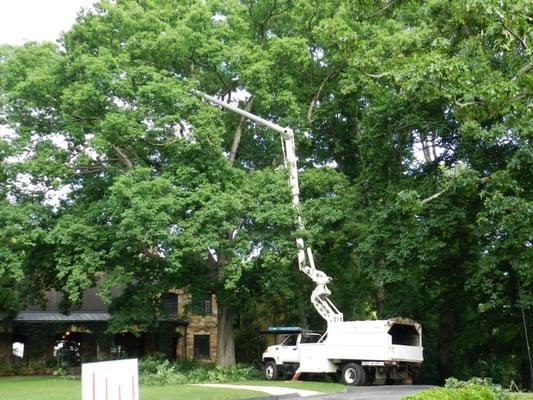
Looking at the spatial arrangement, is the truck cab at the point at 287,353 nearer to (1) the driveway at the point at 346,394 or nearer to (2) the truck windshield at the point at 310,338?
(2) the truck windshield at the point at 310,338

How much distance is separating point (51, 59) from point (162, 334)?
20.1 m

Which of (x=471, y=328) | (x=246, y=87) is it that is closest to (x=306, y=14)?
(x=246, y=87)

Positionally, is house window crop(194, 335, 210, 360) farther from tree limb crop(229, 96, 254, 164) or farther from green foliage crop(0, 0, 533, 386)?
tree limb crop(229, 96, 254, 164)

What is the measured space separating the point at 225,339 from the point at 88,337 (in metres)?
13.8

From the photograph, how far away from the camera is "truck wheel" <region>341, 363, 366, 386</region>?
21.2 metres

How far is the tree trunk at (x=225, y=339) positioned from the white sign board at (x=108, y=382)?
74.1 feet

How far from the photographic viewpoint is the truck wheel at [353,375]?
21.2 meters

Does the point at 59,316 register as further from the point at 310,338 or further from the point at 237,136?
the point at 310,338

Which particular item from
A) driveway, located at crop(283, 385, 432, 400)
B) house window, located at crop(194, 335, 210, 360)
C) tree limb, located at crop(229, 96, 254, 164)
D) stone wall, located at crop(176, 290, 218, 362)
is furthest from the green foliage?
house window, located at crop(194, 335, 210, 360)

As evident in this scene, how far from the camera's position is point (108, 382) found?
527 cm

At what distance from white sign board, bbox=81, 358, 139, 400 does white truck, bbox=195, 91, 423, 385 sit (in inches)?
647

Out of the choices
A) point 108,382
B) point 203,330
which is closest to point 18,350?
point 203,330

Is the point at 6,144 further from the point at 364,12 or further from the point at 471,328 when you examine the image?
the point at 471,328

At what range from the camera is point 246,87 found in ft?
88.0
